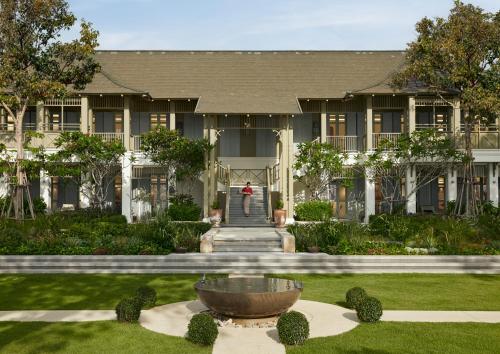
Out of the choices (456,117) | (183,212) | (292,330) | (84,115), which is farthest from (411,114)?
(292,330)

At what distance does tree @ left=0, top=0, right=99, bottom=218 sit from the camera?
77.4 feet

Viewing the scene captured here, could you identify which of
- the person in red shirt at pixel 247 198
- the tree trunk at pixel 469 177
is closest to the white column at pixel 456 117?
the tree trunk at pixel 469 177

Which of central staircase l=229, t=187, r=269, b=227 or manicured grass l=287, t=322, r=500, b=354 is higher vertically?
central staircase l=229, t=187, r=269, b=227

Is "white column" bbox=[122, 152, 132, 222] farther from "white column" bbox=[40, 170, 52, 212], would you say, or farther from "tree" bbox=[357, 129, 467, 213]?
"tree" bbox=[357, 129, 467, 213]

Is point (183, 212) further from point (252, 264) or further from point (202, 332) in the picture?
point (202, 332)

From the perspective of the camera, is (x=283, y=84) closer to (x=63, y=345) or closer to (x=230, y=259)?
(x=230, y=259)

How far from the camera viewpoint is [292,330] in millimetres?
8883

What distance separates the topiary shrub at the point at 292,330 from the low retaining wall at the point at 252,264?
23.4 feet

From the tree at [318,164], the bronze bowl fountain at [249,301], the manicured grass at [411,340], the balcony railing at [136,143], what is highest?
the balcony railing at [136,143]

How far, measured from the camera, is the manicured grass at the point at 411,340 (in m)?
8.74

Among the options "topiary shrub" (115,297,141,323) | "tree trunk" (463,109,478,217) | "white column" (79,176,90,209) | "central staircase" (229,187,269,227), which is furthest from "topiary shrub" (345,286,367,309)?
"white column" (79,176,90,209)

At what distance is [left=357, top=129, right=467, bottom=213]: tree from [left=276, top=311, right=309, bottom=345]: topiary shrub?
1807cm

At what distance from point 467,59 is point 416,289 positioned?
14997 millimetres

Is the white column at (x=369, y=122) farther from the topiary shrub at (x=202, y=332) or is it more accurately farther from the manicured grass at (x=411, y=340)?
the topiary shrub at (x=202, y=332)
